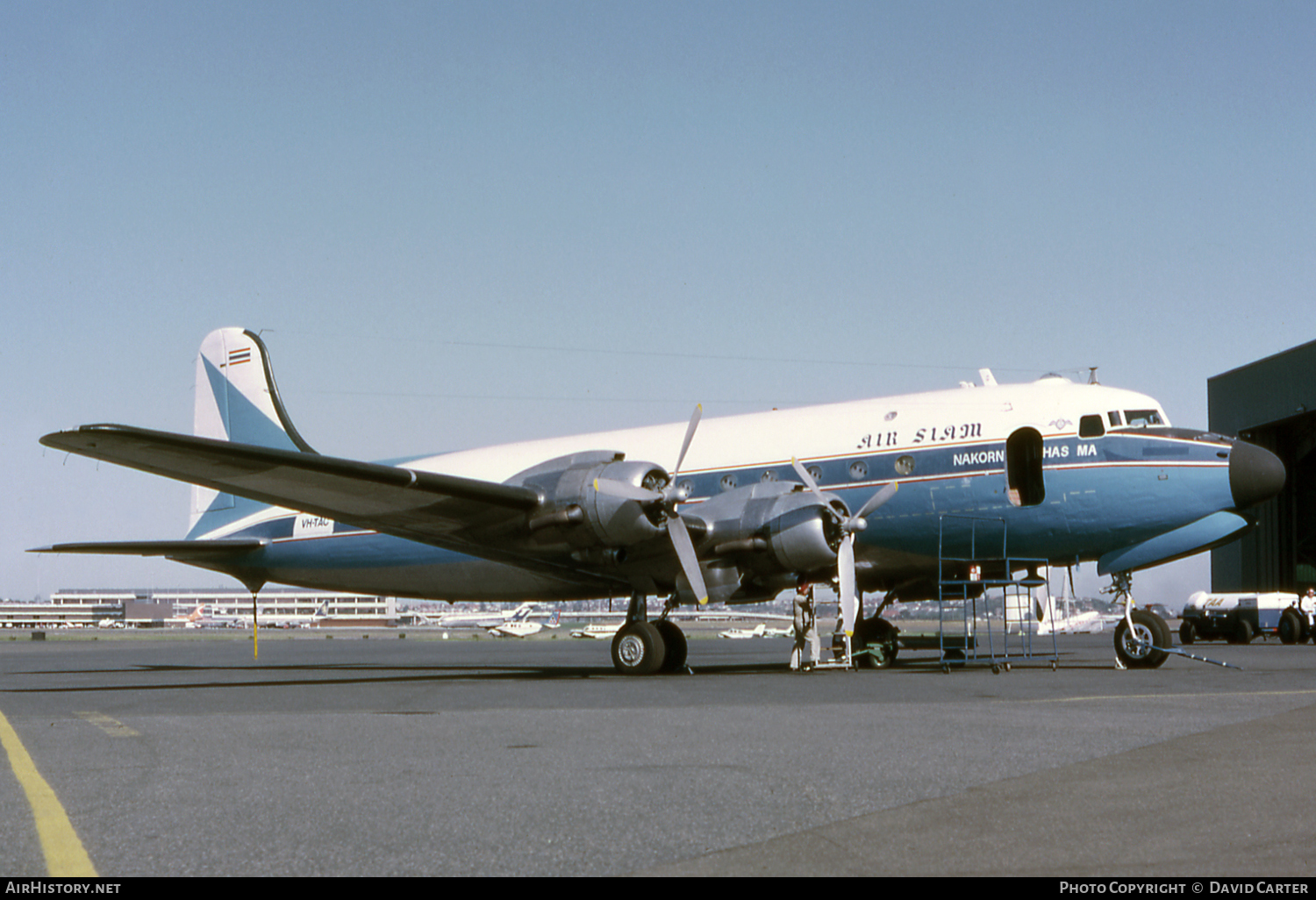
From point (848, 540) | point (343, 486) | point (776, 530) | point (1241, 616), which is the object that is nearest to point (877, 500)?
point (848, 540)

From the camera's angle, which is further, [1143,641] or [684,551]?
[1143,641]

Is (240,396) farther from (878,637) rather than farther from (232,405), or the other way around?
(878,637)

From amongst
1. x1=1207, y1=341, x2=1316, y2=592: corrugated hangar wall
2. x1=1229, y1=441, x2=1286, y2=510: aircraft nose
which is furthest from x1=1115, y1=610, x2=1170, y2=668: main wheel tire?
x1=1207, y1=341, x2=1316, y2=592: corrugated hangar wall

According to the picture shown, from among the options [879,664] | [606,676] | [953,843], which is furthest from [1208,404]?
[953,843]

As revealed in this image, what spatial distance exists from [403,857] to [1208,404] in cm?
6198

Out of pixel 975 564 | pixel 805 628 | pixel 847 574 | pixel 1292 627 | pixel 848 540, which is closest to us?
pixel 848 540

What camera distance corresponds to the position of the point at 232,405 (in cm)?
2659

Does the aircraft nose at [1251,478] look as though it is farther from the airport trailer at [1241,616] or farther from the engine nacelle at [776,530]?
the airport trailer at [1241,616]

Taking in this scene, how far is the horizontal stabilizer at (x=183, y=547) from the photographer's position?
913 inches

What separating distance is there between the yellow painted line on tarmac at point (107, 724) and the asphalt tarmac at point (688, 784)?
0.07 meters

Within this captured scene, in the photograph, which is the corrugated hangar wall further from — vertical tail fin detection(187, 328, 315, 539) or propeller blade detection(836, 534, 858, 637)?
vertical tail fin detection(187, 328, 315, 539)

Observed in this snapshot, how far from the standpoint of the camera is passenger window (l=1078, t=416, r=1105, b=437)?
60.5ft

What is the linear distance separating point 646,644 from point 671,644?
67cm

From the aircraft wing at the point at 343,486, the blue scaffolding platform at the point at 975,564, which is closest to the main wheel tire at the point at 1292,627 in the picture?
the blue scaffolding platform at the point at 975,564
